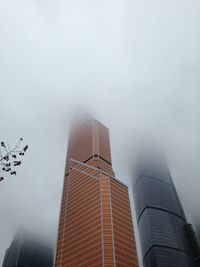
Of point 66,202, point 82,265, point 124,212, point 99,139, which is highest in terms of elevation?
point 99,139

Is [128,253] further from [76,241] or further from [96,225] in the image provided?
[76,241]

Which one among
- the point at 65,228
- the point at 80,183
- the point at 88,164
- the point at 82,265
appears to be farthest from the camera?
the point at 88,164

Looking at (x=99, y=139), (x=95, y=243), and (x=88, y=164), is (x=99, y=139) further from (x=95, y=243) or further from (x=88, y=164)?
(x=95, y=243)

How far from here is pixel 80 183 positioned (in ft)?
525

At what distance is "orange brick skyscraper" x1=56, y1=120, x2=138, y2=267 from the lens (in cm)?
11131

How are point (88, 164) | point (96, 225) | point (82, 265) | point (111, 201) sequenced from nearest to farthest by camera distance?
point (82, 265) < point (96, 225) < point (111, 201) < point (88, 164)

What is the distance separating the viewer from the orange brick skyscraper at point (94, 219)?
111312 millimetres

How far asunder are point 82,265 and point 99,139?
10139 cm

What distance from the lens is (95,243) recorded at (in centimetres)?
11394

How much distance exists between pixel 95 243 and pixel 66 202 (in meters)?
51.3

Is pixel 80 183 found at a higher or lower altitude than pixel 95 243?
higher

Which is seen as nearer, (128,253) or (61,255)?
(128,253)

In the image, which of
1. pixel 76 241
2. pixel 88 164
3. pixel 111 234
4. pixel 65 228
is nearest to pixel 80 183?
pixel 88 164

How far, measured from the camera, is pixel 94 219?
126 m
